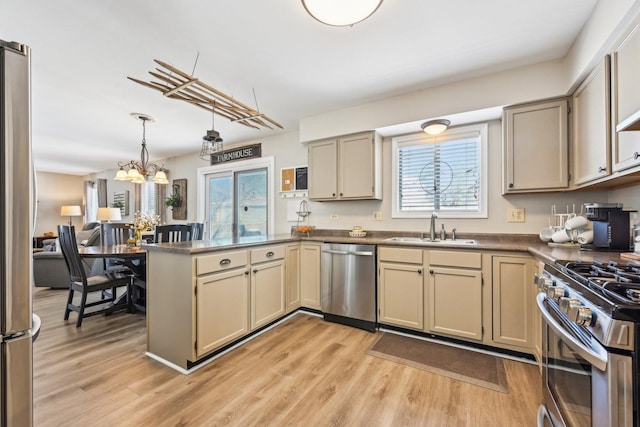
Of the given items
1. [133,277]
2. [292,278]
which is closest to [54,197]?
[133,277]

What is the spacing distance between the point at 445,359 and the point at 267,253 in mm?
1814

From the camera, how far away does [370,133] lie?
10.4 ft

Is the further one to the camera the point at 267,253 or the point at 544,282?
the point at 267,253

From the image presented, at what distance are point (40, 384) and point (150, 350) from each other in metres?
0.64

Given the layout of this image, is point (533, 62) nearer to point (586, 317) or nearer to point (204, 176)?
point (586, 317)

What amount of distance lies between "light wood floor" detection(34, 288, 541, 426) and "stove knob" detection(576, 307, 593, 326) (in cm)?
98

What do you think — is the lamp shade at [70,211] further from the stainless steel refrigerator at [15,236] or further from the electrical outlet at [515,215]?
the electrical outlet at [515,215]

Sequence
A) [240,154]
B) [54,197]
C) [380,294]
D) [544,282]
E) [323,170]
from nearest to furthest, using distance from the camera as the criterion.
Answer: [544,282] → [380,294] → [323,170] → [240,154] → [54,197]

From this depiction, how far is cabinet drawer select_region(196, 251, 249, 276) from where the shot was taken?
2061mm

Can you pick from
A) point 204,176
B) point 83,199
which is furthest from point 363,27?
point 83,199

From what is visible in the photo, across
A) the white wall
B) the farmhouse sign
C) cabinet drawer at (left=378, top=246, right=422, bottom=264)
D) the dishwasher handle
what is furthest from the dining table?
the white wall

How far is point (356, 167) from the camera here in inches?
128

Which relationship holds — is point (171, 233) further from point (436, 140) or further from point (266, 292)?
point (436, 140)

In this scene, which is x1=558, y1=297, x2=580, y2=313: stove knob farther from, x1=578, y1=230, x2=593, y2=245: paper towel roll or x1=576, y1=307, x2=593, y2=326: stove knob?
x1=578, y1=230, x2=593, y2=245: paper towel roll
